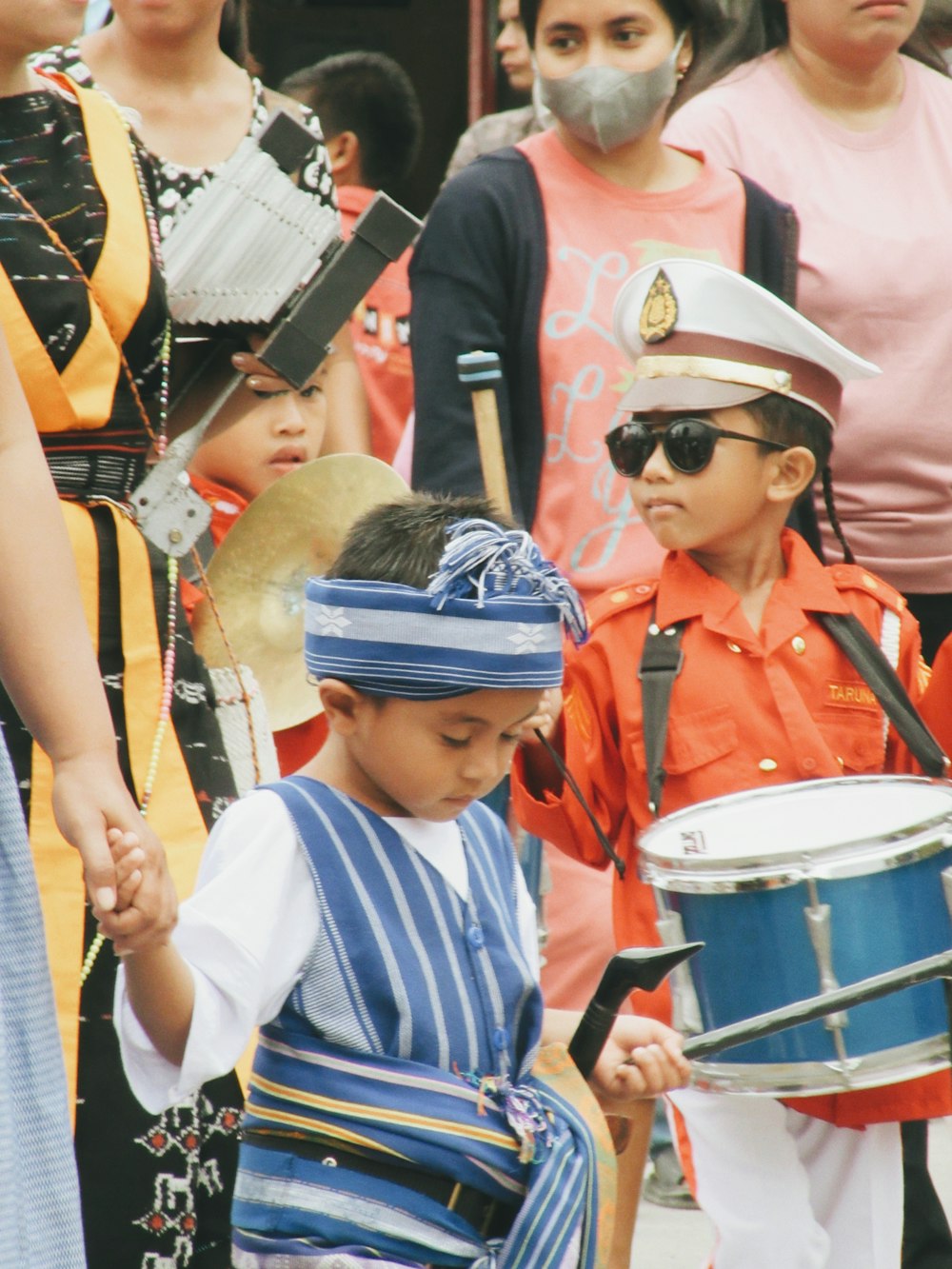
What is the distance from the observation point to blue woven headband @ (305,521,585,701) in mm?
2236

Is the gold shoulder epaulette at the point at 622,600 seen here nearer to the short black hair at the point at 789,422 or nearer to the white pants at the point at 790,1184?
the short black hair at the point at 789,422

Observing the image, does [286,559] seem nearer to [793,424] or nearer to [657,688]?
[657,688]

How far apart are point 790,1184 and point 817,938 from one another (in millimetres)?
492

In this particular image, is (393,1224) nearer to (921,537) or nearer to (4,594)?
(4,594)

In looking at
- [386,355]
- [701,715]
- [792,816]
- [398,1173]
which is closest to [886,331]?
[701,715]

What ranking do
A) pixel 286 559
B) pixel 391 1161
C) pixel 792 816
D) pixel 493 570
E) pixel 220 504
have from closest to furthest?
pixel 391 1161 < pixel 493 570 < pixel 792 816 < pixel 286 559 < pixel 220 504

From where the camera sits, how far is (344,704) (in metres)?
2.29

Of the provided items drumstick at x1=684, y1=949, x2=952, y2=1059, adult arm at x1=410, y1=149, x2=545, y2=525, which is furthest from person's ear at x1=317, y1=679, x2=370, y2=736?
adult arm at x1=410, y1=149, x2=545, y2=525

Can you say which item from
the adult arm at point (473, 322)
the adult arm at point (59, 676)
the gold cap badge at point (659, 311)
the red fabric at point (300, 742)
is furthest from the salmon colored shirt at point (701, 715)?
the adult arm at point (59, 676)

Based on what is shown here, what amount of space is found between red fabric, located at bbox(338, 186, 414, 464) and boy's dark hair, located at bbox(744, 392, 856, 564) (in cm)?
153

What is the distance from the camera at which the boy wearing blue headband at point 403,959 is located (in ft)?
7.02

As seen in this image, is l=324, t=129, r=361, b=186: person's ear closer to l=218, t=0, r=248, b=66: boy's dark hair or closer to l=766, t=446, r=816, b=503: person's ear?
l=218, t=0, r=248, b=66: boy's dark hair

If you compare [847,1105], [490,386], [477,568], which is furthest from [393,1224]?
[490,386]

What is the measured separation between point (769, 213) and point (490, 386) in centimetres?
84
